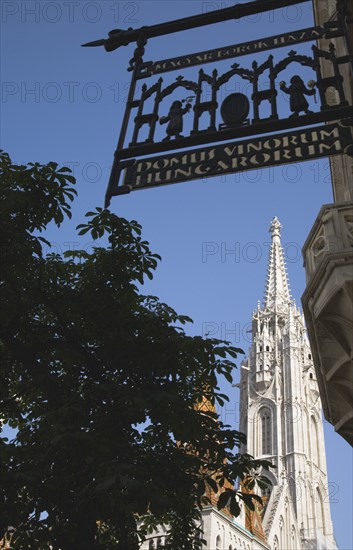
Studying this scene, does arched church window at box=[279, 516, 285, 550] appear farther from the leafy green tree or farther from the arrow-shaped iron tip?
the arrow-shaped iron tip

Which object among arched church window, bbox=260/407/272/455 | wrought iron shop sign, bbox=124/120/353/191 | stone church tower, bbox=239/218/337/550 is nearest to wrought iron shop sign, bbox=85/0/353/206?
wrought iron shop sign, bbox=124/120/353/191

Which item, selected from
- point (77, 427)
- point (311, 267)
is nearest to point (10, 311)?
point (77, 427)

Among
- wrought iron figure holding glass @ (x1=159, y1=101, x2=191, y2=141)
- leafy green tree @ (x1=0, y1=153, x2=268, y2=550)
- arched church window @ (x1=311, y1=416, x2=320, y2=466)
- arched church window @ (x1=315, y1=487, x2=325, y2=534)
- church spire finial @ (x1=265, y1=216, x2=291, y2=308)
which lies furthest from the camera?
church spire finial @ (x1=265, y1=216, x2=291, y2=308)

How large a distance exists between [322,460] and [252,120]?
2470 inches

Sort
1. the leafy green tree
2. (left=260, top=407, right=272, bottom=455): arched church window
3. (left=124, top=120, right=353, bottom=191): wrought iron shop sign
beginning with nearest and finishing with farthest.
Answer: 1. (left=124, top=120, right=353, bottom=191): wrought iron shop sign
2. the leafy green tree
3. (left=260, top=407, right=272, bottom=455): arched church window

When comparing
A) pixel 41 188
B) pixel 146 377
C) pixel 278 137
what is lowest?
pixel 146 377

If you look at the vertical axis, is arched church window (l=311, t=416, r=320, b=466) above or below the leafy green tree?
above

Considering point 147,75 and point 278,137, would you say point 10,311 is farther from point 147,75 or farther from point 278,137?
point 278,137

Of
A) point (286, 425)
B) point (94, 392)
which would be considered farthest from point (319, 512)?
point (94, 392)

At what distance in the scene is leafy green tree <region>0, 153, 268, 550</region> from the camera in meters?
6.70

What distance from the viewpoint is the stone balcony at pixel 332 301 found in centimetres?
536

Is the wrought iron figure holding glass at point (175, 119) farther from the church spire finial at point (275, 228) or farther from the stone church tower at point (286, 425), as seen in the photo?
the church spire finial at point (275, 228)

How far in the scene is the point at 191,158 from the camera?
5.45m

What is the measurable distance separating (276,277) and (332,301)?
242 ft
